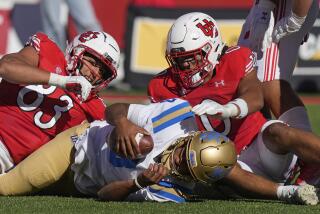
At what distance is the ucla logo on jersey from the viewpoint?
508 cm

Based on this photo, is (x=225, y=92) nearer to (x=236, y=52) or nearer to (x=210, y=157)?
(x=236, y=52)

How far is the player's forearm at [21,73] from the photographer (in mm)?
5363

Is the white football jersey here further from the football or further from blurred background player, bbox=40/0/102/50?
blurred background player, bbox=40/0/102/50

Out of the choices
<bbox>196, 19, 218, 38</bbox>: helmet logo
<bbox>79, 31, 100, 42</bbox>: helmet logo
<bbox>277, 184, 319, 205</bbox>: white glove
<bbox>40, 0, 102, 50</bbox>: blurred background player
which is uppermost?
<bbox>196, 19, 218, 38</bbox>: helmet logo

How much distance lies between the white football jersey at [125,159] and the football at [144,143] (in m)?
0.09

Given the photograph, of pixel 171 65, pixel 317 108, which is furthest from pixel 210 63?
pixel 317 108

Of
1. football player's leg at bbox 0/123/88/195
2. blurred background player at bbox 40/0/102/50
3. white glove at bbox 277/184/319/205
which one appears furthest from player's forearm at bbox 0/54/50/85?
blurred background player at bbox 40/0/102/50

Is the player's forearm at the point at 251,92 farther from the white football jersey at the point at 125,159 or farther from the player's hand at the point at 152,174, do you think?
the player's hand at the point at 152,174

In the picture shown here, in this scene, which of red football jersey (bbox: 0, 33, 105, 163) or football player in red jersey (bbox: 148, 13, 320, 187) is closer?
football player in red jersey (bbox: 148, 13, 320, 187)

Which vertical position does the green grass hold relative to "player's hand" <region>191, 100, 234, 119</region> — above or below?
below

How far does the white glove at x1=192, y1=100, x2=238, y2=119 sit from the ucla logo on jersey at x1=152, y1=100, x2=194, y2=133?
14 centimetres

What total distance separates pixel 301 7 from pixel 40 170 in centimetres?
189

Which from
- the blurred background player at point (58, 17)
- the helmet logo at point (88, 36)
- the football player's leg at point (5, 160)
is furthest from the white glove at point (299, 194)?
the blurred background player at point (58, 17)

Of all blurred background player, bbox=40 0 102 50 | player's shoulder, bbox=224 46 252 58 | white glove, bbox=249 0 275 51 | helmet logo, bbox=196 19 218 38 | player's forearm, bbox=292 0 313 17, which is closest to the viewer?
helmet logo, bbox=196 19 218 38
